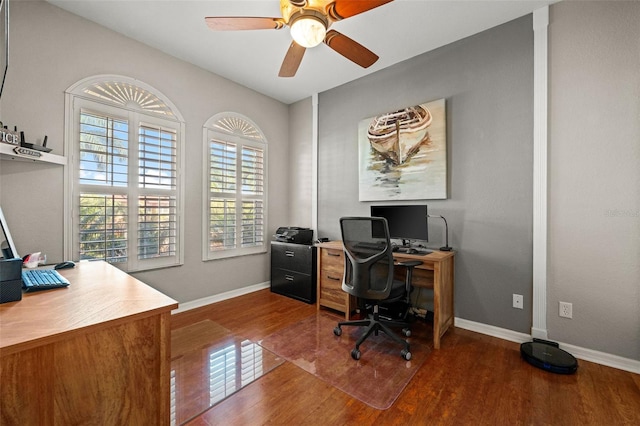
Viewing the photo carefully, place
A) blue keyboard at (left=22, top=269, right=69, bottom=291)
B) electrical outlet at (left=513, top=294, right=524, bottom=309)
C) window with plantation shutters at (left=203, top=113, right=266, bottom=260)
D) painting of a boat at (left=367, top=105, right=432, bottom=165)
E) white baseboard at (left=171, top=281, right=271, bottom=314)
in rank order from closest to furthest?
blue keyboard at (left=22, top=269, right=69, bottom=291) → electrical outlet at (left=513, top=294, right=524, bottom=309) → painting of a boat at (left=367, top=105, right=432, bottom=165) → white baseboard at (left=171, top=281, right=271, bottom=314) → window with plantation shutters at (left=203, top=113, right=266, bottom=260)

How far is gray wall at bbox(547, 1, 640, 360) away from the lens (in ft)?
6.23

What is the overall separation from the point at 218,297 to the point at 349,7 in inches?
126

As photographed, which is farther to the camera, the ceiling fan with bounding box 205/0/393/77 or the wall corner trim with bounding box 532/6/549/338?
the wall corner trim with bounding box 532/6/549/338

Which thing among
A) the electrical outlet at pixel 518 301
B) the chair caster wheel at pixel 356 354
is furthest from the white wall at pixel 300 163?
the electrical outlet at pixel 518 301

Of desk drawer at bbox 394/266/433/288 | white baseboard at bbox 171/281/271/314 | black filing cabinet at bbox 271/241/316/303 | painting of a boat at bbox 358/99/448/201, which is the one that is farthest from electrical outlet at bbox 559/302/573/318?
white baseboard at bbox 171/281/271/314

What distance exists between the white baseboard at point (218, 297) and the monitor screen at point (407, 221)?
6.77 feet

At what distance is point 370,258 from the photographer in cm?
212

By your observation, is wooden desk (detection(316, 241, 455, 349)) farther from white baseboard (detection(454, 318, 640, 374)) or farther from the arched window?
the arched window

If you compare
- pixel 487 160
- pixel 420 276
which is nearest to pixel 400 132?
pixel 487 160

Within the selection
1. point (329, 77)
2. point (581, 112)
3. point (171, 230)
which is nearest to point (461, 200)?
point (581, 112)

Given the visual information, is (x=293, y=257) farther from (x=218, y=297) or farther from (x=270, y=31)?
(x=270, y=31)

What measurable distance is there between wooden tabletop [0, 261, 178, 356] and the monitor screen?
2.14 metres

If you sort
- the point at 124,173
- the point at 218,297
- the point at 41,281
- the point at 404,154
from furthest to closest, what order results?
the point at 218,297 → the point at 404,154 → the point at 124,173 → the point at 41,281

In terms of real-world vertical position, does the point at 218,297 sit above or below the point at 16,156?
below
